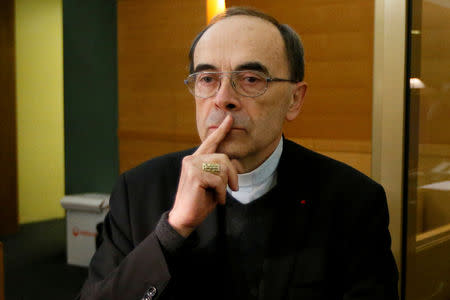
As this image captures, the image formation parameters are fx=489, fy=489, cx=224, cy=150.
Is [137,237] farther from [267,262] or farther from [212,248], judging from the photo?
[267,262]

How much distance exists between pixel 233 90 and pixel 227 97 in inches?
1.4

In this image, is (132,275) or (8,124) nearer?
(132,275)

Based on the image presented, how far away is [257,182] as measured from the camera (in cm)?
144

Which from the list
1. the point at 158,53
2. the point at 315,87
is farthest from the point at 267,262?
the point at 158,53

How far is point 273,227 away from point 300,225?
0.08 metres

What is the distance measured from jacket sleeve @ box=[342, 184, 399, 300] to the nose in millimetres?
455

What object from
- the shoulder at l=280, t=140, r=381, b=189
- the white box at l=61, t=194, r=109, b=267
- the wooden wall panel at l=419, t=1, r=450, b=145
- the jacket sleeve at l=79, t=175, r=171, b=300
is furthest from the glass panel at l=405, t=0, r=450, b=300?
the white box at l=61, t=194, r=109, b=267

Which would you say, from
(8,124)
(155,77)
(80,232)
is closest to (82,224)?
(80,232)

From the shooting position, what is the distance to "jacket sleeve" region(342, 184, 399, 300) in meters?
1.29

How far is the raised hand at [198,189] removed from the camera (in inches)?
44.8

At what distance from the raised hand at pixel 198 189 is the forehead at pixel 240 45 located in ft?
0.93

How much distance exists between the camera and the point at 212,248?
135cm

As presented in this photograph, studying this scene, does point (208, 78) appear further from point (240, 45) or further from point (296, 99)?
point (296, 99)

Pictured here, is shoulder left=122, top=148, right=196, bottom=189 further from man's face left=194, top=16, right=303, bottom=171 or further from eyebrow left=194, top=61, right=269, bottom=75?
eyebrow left=194, top=61, right=269, bottom=75
